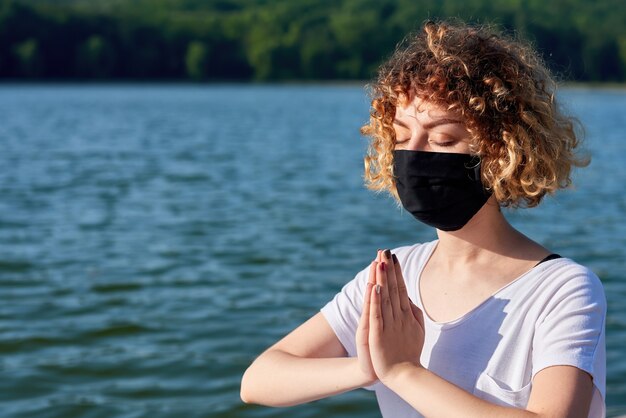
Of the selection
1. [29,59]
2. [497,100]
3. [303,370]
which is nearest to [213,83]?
[29,59]

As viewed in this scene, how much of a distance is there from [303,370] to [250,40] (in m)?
121

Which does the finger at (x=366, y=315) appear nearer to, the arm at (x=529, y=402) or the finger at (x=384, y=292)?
the finger at (x=384, y=292)

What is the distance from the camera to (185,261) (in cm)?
1127

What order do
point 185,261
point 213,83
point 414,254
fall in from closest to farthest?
point 414,254
point 185,261
point 213,83

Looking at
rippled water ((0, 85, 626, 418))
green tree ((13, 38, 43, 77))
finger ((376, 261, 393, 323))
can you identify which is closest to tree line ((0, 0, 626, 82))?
green tree ((13, 38, 43, 77))

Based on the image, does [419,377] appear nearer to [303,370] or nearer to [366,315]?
[366,315]

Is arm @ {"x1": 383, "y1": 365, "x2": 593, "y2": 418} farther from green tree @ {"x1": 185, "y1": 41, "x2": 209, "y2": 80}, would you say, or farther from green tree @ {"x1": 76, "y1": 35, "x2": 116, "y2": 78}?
green tree @ {"x1": 185, "y1": 41, "x2": 209, "y2": 80}

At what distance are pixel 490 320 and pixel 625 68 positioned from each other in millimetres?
106411

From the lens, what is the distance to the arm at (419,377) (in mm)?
1983

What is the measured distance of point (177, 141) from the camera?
31078 mm

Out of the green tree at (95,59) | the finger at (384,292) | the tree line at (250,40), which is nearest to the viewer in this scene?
the finger at (384,292)

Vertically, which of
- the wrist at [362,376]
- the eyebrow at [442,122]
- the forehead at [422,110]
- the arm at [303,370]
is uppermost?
the forehead at [422,110]

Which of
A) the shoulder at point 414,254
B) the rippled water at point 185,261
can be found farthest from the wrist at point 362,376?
the rippled water at point 185,261

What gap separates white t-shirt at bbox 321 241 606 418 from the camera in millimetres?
2035
